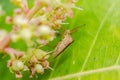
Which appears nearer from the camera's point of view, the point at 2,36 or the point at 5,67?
the point at 2,36

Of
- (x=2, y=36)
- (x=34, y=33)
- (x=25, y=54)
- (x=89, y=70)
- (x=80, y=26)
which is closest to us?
(x=34, y=33)

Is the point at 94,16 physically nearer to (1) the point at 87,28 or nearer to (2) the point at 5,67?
(1) the point at 87,28

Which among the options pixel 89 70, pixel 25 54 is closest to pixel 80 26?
pixel 89 70

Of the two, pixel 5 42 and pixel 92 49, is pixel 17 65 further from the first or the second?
pixel 92 49

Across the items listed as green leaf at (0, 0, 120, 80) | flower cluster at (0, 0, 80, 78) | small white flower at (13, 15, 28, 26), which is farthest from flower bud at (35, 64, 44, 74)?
small white flower at (13, 15, 28, 26)

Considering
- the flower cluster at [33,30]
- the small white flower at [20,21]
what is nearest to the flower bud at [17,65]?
the flower cluster at [33,30]

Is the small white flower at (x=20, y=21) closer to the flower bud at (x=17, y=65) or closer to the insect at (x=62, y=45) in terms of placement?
the flower bud at (x=17, y=65)

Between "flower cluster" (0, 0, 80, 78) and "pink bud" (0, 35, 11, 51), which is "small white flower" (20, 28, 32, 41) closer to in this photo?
"flower cluster" (0, 0, 80, 78)
